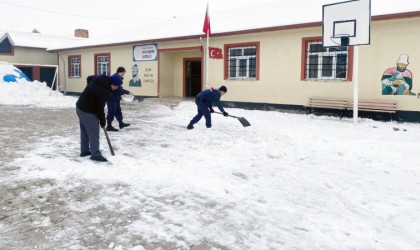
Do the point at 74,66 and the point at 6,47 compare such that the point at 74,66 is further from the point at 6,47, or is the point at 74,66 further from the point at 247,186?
the point at 247,186

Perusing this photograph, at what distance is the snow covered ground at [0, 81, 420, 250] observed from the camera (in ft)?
11.6

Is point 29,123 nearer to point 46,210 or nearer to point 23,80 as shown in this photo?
point 46,210

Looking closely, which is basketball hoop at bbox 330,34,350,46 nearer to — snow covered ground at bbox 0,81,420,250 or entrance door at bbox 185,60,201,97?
snow covered ground at bbox 0,81,420,250

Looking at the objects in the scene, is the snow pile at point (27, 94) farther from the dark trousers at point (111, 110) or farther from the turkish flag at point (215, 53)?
the dark trousers at point (111, 110)

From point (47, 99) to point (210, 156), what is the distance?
15.6 metres

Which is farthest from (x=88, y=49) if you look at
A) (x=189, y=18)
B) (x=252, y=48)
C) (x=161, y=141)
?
(x=161, y=141)

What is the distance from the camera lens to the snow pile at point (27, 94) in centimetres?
1834

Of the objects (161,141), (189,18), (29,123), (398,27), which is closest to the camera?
(161,141)

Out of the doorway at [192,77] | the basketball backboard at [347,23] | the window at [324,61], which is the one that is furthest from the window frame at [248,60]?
the doorway at [192,77]

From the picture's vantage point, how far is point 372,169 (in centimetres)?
603

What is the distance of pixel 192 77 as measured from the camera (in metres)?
19.9

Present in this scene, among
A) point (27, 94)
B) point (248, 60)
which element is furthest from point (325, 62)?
point (27, 94)

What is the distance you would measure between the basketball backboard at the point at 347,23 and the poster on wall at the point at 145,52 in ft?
32.1

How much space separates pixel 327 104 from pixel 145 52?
34.4 feet
